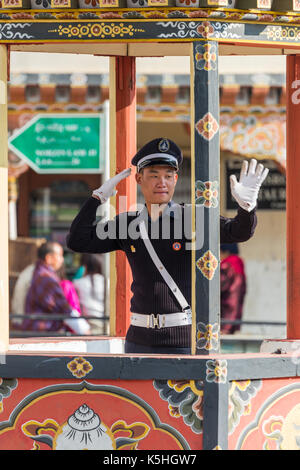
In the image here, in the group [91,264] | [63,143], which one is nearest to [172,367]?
[63,143]

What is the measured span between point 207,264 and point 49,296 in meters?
5.70

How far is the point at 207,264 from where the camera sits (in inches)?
183

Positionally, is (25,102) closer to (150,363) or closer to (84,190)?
(84,190)

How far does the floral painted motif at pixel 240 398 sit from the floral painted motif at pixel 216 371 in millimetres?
81

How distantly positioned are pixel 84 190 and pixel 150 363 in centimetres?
1022

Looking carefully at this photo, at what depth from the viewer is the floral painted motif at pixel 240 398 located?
458 cm

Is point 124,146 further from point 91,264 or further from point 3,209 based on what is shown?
point 91,264

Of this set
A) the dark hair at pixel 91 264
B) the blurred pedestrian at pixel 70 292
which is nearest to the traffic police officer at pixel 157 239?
the blurred pedestrian at pixel 70 292

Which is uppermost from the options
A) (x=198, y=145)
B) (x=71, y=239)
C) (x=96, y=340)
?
(x=198, y=145)

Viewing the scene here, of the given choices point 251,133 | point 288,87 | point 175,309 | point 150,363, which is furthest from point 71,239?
point 251,133

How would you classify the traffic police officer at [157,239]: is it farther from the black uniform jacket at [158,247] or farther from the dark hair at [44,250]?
the dark hair at [44,250]

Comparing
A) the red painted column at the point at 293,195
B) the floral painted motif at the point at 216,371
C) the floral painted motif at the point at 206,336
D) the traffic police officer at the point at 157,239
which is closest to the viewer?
the floral painted motif at the point at 216,371

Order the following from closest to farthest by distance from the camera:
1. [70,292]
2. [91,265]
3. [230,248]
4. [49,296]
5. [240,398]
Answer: [240,398] < [49,296] < [70,292] < [91,265] < [230,248]
